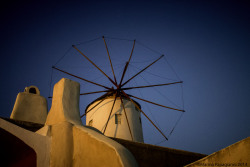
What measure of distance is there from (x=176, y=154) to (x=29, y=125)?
3863mm

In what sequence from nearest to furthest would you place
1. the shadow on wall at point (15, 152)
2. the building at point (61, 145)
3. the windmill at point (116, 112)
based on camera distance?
the building at point (61, 145) < the shadow on wall at point (15, 152) < the windmill at point (116, 112)

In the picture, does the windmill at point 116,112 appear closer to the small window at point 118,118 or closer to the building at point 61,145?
the small window at point 118,118

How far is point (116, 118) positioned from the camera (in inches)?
523

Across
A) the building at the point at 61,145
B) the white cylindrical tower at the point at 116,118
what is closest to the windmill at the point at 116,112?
the white cylindrical tower at the point at 116,118

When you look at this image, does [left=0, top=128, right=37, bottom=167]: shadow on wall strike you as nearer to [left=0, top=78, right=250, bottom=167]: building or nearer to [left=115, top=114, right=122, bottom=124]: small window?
[left=0, top=78, right=250, bottom=167]: building

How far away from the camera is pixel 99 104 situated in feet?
46.5

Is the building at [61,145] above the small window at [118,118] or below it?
above

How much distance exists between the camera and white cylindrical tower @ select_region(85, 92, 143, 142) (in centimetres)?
1270

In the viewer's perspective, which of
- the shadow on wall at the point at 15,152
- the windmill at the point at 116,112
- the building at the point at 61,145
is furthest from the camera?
the windmill at the point at 116,112

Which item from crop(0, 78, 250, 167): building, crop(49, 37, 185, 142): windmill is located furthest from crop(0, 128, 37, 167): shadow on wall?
crop(49, 37, 185, 142): windmill

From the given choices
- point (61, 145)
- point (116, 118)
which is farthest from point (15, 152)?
point (116, 118)

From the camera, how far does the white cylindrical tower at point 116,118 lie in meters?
12.7

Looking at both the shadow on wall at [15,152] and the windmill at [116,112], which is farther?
the windmill at [116,112]

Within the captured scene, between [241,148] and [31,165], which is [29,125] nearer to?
[31,165]
